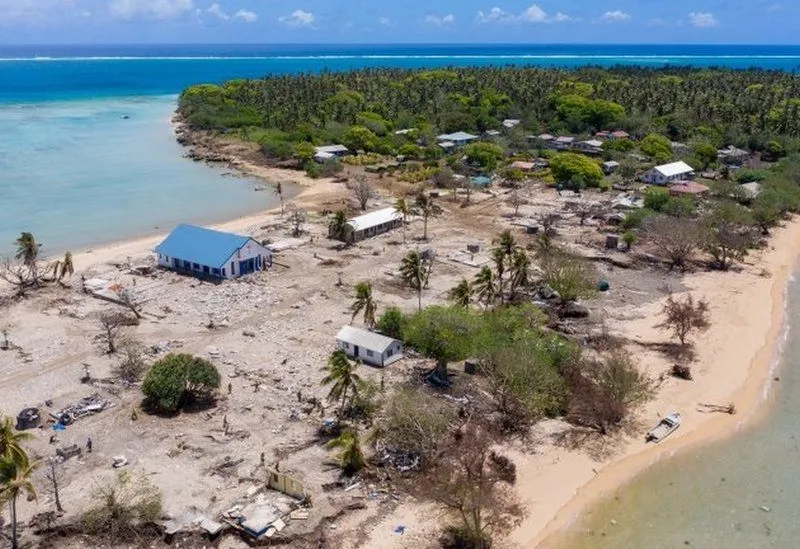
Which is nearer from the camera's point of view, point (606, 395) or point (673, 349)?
point (606, 395)

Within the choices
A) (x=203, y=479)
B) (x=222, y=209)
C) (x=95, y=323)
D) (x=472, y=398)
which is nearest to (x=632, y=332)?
(x=472, y=398)

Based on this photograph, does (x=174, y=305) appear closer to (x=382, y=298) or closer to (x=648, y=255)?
(x=382, y=298)

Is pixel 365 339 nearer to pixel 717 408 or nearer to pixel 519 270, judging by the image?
pixel 519 270

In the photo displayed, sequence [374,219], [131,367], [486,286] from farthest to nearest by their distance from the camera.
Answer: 1. [374,219]
2. [486,286]
3. [131,367]

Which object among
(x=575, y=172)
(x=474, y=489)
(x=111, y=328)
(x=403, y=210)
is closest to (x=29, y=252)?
(x=111, y=328)

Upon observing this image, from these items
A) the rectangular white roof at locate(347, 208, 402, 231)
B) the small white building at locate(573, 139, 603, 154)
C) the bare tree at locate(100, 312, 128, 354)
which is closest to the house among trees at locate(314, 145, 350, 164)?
the rectangular white roof at locate(347, 208, 402, 231)

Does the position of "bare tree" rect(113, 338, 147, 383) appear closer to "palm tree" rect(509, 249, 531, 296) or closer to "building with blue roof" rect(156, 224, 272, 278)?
"building with blue roof" rect(156, 224, 272, 278)

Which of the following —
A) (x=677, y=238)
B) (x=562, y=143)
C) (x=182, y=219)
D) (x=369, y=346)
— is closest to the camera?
(x=369, y=346)
